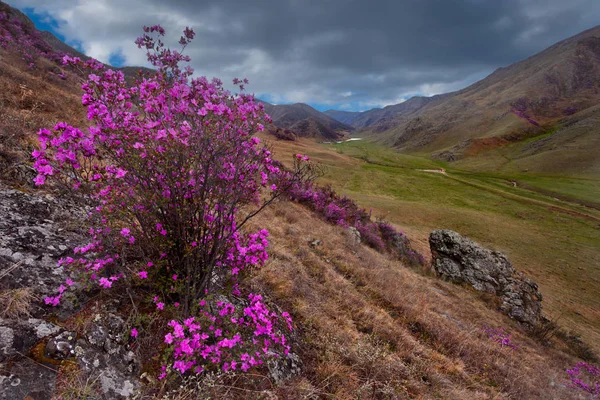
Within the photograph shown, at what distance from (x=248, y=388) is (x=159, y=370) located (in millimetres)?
1005

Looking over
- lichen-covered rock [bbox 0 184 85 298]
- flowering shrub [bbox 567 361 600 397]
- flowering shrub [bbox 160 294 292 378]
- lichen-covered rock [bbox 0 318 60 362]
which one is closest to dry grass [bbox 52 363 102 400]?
lichen-covered rock [bbox 0 318 60 362]

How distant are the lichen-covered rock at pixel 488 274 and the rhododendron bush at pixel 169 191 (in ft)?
51.6

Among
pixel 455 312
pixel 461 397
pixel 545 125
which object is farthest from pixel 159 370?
pixel 545 125

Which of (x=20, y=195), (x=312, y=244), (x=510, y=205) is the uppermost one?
(x=20, y=195)

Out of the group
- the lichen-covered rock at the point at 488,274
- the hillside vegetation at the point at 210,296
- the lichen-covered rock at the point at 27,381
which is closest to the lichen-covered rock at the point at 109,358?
the hillside vegetation at the point at 210,296

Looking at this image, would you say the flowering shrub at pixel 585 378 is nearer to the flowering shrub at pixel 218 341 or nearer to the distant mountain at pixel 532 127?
the flowering shrub at pixel 218 341

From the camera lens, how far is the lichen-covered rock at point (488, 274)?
13750mm

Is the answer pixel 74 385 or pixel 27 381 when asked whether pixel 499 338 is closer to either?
pixel 74 385

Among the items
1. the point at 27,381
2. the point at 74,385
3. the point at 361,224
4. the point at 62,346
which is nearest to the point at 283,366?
the point at 74,385

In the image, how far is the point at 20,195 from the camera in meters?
4.11

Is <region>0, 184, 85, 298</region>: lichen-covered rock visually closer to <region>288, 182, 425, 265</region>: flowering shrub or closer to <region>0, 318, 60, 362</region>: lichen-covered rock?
<region>0, 318, 60, 362</region>: lichen-covered rock

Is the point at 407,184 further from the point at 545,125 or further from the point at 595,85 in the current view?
the point at 595,85

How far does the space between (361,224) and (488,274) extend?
25.8 feet

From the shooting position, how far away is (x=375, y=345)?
5262 millimetres
